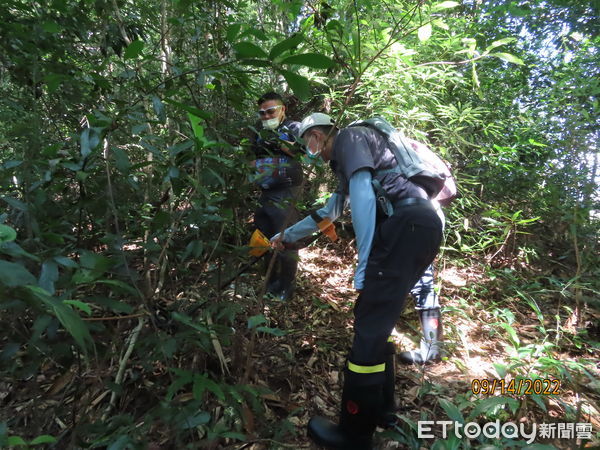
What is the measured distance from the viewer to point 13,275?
0.67 m

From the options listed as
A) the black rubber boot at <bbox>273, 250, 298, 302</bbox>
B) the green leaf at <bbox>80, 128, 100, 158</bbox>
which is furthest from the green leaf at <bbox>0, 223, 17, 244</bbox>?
the black rubber boot at <bbox>273, 250, 298, 302</bbox>

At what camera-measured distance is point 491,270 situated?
3.83 metres

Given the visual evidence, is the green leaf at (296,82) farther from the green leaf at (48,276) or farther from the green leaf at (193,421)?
the green leaf at (193,421)

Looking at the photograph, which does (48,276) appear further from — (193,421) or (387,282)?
(387,282)

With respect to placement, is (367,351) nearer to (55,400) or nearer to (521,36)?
(55,400)

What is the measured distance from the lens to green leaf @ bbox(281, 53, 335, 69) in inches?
36.9

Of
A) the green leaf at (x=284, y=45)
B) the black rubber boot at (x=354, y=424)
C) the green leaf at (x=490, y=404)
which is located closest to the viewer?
the green leaf at (x=284, y=45)

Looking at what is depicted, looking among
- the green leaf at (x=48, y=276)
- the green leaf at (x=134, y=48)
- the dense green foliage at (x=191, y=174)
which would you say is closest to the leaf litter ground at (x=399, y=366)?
the dense green foliage at (x=191, y=174)

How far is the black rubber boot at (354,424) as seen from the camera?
→ 1.78m

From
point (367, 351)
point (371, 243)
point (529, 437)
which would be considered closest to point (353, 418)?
point (367, 351)

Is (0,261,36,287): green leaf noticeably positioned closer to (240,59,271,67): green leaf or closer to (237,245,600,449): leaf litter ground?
(240,59,271,67): green leaf
